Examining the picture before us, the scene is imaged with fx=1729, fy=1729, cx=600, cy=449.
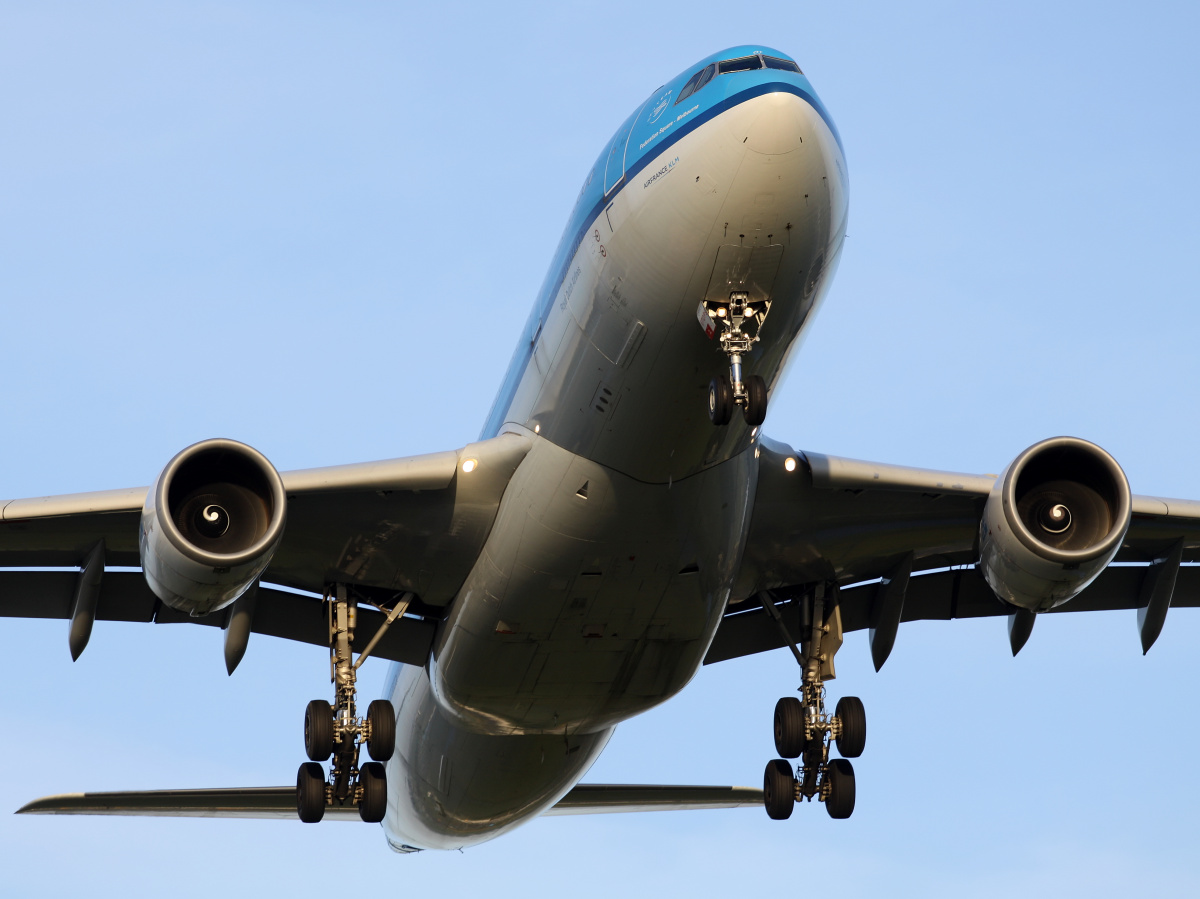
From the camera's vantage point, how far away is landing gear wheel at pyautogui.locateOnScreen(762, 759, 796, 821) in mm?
18453

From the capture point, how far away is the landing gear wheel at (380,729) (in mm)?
17281

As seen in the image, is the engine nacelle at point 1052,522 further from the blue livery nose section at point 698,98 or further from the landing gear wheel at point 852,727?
the blue livery nose section at point 698,98

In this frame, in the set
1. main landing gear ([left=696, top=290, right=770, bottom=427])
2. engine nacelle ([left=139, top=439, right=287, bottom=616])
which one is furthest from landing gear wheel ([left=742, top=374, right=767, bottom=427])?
engine nacelle ([left=139, top=439, right=287, bottom=616])

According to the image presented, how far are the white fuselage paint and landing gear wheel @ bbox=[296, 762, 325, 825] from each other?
1.59m

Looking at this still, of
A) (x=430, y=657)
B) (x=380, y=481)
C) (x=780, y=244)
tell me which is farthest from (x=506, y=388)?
(x=780, y=244)

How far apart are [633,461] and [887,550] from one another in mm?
4459

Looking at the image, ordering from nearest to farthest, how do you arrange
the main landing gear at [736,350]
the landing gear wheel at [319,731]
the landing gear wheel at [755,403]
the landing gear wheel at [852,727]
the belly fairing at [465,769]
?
the main landing gear at [736,350] → the landing gear wheel at [755,403] → the landing gear wheel at [319,731] → the landing gear wheel at [852,727] → the belly fairing at [465,769]

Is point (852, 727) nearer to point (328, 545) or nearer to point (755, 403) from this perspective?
point (755, 403)

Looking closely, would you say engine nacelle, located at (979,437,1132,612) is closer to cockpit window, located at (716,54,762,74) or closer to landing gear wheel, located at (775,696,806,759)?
landing gear wheel, located at (775,696,806,759)

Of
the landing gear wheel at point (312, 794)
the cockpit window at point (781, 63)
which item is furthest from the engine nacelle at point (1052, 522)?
the landing gear wheel at point (312, 794)

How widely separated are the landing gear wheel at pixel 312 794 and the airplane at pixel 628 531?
0.10 ft

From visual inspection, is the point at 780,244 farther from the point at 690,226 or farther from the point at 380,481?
the point at 380,481

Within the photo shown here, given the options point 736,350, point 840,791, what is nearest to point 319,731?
point 840,791

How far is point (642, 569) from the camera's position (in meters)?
16.0
